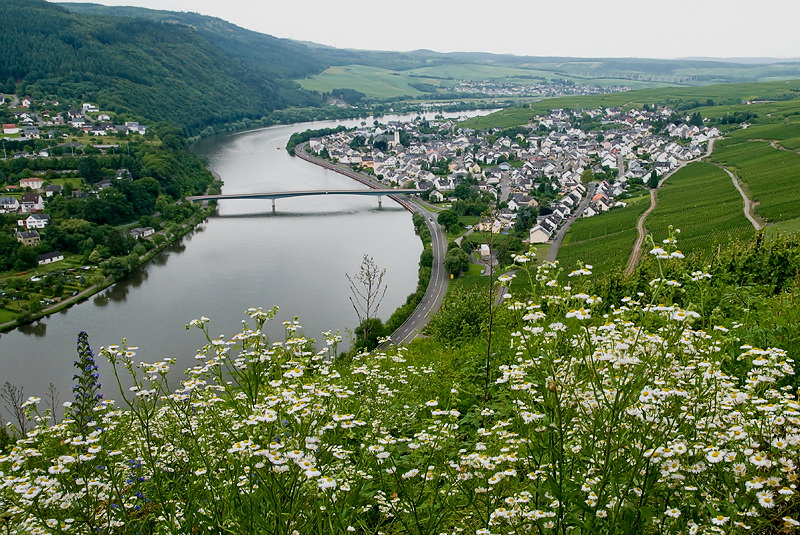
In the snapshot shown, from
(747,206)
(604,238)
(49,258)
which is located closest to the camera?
(747,206)

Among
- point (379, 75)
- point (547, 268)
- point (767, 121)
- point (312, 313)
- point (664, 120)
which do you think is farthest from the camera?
→ point (379, 75)

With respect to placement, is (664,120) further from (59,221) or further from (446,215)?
(59,221)

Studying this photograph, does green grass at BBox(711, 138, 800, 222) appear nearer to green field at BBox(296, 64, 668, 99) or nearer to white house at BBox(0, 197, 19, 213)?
white house at BBox(0, 197, 19, 213)

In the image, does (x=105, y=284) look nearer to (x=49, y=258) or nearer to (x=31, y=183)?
(x=49, y=258)

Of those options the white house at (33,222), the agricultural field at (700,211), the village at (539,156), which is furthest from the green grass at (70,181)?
the agricultural field at (700,211)

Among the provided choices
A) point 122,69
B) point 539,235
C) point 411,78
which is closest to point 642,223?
point 539,235

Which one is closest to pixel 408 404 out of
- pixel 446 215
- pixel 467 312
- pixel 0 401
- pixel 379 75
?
pixel 467 312

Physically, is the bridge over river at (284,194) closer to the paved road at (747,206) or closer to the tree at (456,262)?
the tree at (456,262)
